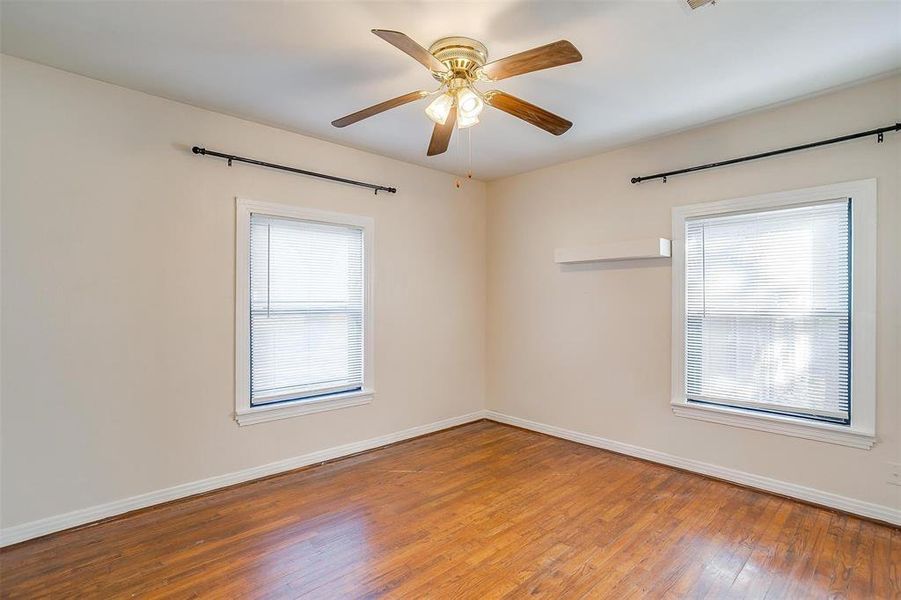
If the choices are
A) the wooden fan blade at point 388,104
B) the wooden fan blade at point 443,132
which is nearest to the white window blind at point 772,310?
the wooden fan blade at point 443,132

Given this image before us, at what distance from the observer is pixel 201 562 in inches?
92.0

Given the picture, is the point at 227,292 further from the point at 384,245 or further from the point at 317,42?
the point at 317,42

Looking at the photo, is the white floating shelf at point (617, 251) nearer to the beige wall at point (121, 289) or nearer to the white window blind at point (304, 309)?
the white window blind at point (304, 309)

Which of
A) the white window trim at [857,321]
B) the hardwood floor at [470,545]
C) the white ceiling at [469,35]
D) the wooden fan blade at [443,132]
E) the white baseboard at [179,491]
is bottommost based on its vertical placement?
the hardwood floor at [470,545]

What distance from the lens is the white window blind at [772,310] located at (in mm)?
2947

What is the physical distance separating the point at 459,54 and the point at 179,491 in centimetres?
330

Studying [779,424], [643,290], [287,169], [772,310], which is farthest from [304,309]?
[779,424]

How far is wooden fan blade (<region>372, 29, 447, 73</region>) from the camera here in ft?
5.75

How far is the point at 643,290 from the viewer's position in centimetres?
390

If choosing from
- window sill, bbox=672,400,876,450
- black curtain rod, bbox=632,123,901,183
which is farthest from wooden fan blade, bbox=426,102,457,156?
window sill, bbox=672,400,876,450

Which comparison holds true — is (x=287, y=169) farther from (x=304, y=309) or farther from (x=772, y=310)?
(x=772, y=310)

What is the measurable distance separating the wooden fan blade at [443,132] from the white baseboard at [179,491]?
2.65 m

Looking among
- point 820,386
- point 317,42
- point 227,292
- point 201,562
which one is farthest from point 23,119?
point 820,386

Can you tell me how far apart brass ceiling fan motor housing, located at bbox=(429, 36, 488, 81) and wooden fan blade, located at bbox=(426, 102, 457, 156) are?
0.54 ft
